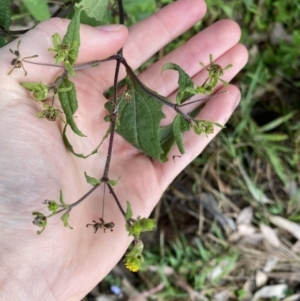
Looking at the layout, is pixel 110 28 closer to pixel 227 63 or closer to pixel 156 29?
pixel 156 29

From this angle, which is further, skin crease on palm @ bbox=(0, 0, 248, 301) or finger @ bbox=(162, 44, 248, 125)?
finger @ bbox=(162, 44, 248, 125)

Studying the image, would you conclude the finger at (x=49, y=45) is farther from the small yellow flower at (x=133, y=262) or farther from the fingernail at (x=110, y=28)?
the small yellow flower at (x=133, y=262)

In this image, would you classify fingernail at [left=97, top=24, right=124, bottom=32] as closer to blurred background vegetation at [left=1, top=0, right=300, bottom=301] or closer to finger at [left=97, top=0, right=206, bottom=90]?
finger at [left=97, top=0, right=206, bottom=90]

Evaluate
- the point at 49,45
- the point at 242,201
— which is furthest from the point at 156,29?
the point at 242,201

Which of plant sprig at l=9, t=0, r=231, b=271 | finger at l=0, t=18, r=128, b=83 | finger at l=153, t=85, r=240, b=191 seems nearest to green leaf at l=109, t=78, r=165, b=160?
plant sprig at l=9, t=0, r=231, b=271

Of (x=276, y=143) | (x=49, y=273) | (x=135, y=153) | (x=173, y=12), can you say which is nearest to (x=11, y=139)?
(x=49, y=273)
